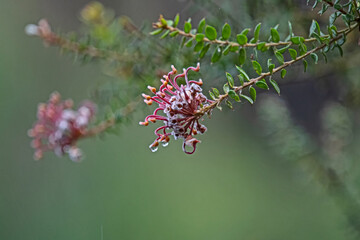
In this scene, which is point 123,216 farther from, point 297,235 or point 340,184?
point 340,184

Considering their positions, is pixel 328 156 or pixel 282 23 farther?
pixel 328 156

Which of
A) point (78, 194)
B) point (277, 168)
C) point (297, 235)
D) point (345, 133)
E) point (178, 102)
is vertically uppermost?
point (78, 194)

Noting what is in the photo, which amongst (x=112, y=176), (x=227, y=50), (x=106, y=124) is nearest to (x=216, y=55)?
(x=227, y=50)

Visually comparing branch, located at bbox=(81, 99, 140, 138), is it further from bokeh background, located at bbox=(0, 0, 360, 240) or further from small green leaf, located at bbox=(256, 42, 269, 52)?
bokeh background, located at bbox=(0, 0, 360, 240)

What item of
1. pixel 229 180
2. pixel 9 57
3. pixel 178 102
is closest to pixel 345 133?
pixel 178 102

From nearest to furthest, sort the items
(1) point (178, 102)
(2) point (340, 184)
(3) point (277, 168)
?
(1) point (178, 102) < (2) point (340, 184) < (3) point (277, 168)

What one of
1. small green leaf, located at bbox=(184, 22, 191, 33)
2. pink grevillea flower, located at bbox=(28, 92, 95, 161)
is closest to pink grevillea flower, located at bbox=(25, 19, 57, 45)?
pink grevillea flower, located at bbox=(28, 92, 95, 161)
